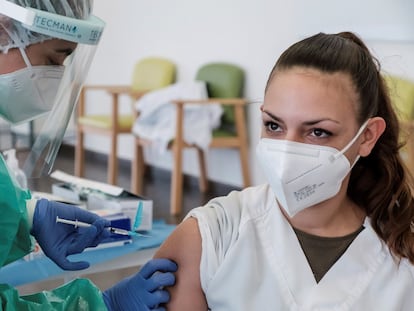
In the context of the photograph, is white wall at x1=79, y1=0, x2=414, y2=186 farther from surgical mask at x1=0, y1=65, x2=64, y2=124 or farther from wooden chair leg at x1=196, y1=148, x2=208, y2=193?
surgical mask at x1=0, y1=65, x2=64, y2=124

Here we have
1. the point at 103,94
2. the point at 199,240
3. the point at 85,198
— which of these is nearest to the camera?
the point at 199,240

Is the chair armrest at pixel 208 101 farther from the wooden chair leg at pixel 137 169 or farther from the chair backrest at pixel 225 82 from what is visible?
the wooden chair leg at pixel 137 169

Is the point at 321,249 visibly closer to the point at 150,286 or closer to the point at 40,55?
the point at 150,286

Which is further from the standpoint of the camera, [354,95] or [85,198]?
[85,198]

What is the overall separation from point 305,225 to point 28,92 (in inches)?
24.9

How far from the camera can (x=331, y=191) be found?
1357mm

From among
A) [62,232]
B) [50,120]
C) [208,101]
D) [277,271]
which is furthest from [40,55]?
[208,101]

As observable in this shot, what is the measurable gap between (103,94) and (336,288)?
463cm

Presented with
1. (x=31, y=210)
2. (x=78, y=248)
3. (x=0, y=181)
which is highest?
(x=0, y=181)

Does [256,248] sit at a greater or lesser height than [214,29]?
greater

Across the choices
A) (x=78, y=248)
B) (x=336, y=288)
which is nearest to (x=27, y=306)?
(x=78, y=248)

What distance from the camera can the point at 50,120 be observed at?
4.61 feet

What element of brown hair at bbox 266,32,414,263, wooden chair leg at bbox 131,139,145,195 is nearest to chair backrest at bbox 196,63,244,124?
wooden chair leg at bbox 131,139,145,195

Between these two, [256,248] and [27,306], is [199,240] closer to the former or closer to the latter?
[256,248]
